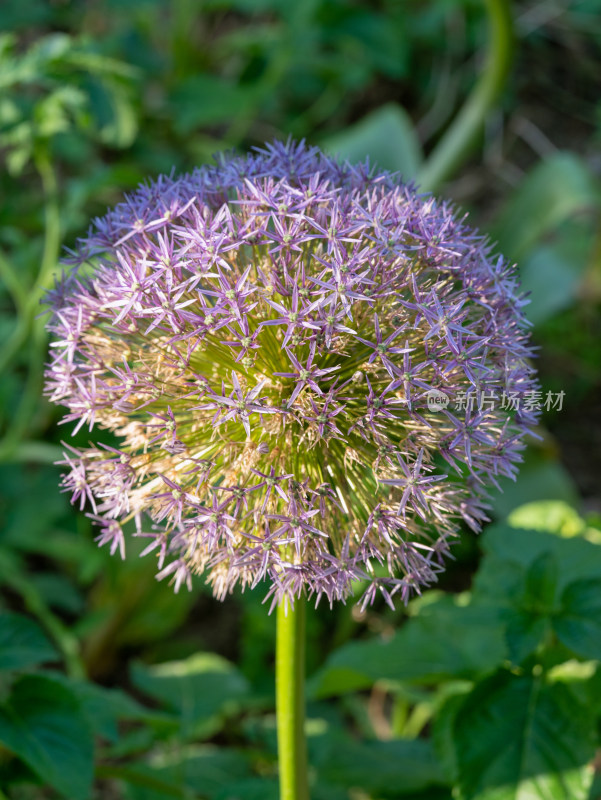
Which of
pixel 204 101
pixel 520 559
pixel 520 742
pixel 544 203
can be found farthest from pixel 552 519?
pixel 204 101

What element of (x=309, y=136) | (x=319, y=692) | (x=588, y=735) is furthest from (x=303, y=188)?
(x=309, y=136)

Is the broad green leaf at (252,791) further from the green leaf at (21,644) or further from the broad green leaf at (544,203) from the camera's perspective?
the broad green leaf at (544,203)

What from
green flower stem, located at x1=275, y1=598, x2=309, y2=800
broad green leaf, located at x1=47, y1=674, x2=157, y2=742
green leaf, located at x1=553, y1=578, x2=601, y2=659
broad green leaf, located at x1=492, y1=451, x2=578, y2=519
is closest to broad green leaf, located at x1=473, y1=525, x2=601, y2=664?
green leaf, located at x1=553, y1=578, x2=601, y2=659

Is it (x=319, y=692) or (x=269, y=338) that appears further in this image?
(x=319, y=692)

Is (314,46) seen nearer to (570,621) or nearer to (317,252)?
(317,252)

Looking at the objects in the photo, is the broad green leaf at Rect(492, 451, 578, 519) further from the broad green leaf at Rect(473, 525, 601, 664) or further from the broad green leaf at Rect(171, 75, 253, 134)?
the broad green leaf at Rect(171, 75, 253, 134)

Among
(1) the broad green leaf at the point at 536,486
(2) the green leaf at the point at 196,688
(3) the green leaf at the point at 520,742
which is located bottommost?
(3) the green leaf at the point at 520,742

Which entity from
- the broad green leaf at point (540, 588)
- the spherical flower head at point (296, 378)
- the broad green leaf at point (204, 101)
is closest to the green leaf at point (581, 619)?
the broad green leaf at point (540, 588)
